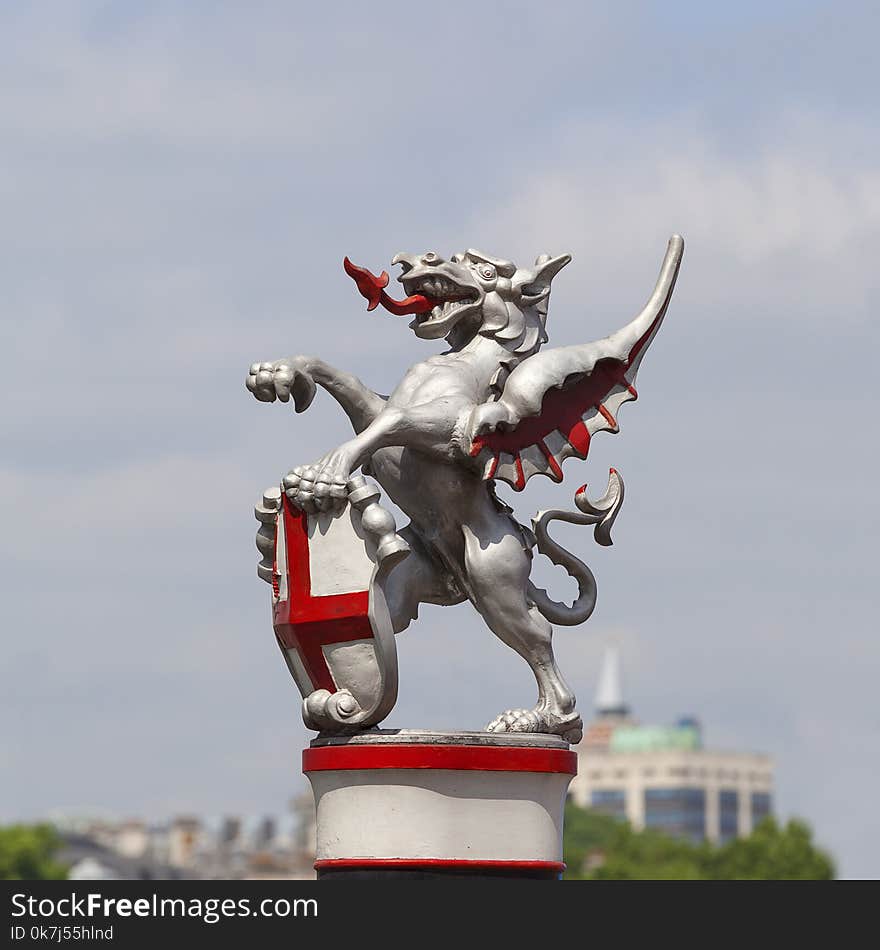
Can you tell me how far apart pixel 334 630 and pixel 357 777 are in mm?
653

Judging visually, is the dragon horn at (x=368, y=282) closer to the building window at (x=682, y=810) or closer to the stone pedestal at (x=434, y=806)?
the stone pedestal at (x=434, y=806)

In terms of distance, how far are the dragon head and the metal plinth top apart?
184 cm

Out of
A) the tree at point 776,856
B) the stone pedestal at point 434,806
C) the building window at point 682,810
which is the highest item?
the building window at point 682,810

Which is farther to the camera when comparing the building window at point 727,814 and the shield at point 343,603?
the building window at point 727,814

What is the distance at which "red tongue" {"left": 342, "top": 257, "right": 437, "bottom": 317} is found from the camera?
38.2 ft

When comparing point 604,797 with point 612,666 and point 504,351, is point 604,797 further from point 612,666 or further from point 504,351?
point 504,351

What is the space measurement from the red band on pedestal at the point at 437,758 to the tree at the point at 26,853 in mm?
45638

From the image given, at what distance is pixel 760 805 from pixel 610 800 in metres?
9.13

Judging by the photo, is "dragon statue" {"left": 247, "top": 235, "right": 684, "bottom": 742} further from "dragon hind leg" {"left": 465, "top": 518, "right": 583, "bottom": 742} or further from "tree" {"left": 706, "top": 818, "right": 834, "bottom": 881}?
"tree" {"left": 706, "top": 818, "right": 834, "bottom": 881}

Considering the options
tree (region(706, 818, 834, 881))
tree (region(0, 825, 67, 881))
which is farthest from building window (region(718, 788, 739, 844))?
tree (region(706, 818, 834, 881))

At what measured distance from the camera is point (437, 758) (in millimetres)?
10883

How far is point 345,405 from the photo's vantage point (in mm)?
11602

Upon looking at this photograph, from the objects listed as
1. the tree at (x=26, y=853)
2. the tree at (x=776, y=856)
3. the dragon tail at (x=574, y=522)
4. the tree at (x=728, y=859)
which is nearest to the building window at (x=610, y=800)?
the tree at (x=728, y=859)

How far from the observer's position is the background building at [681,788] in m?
143
